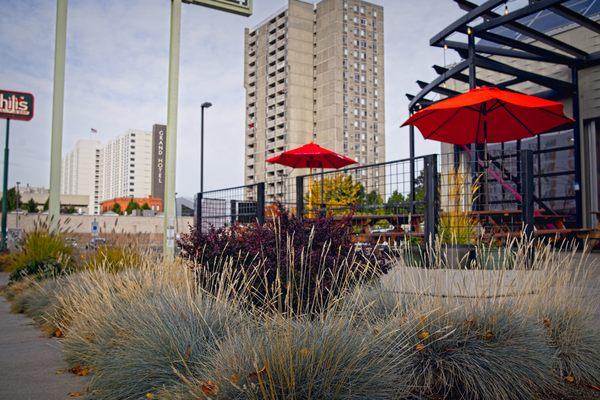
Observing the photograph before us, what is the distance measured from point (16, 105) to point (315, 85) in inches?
2723

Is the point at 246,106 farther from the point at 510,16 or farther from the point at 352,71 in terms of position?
the point at 510,16

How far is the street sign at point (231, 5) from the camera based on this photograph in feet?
33.4

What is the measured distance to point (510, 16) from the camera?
8586mm

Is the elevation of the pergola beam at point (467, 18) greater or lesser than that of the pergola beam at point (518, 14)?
greater

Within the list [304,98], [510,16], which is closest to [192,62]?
[510,16]

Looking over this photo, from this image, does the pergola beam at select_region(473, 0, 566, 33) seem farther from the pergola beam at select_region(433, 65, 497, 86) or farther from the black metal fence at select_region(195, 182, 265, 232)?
the black metal fence at select_region(195, 182, 265, 232)

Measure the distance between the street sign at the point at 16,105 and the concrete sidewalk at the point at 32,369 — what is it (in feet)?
46.4

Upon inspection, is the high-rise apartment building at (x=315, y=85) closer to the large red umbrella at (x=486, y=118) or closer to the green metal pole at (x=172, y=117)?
the green metal pole at (x=172, y=117)

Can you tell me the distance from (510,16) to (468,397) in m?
7.66

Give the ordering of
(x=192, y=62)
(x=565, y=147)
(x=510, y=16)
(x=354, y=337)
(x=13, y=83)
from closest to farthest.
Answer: (x=354, y=337)
(x=510, y=16)
(x=565, y=147)
(x=192, y=62)
(x=13, y=83)

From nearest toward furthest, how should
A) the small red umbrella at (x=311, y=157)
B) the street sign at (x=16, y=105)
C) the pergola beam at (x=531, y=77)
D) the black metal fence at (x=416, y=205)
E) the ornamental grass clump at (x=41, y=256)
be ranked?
the black metal fence at (x=416, y=205) < the ornamental grass clump at (x=41, y=256) < the pergola beam at (x=531, y=77) < the small red umbrella at (x=311, y=157) < the street sign at (x=16, y=105)

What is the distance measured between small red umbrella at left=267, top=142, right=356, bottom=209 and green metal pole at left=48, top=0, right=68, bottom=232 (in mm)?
4785

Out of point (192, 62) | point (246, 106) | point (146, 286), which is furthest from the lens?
point (246, 106)

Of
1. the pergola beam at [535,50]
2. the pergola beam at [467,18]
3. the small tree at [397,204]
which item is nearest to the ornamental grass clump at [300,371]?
the small tree at [397,204]
